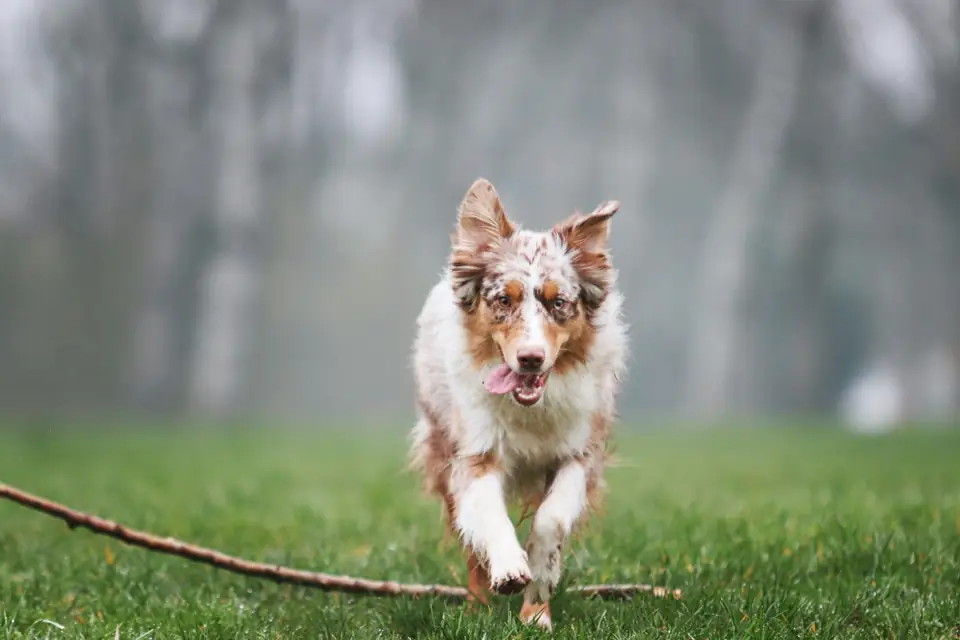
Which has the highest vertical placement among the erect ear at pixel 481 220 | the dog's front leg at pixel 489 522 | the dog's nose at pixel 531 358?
the erect ear at pixel 481 220

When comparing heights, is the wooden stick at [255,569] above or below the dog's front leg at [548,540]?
below

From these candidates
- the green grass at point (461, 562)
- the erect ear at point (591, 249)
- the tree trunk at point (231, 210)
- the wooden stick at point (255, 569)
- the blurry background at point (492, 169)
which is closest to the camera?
the green grass at point (461, 562)

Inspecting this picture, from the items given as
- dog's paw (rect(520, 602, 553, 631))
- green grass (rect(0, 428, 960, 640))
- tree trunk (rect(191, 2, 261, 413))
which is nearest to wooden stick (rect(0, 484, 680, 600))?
green grass (rect(0, 428, 960, 640))

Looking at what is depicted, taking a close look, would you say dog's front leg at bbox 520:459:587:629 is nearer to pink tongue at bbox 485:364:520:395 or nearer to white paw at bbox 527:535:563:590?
white paw at bbox 527:535:563:590

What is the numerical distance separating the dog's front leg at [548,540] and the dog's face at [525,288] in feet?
1.60

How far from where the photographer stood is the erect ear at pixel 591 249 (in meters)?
3.96

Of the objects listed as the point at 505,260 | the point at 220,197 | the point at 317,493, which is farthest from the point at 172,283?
the point at 505,260

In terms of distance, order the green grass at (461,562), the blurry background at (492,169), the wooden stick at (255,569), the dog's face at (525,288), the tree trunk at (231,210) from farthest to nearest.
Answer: the blurry background at (492,169) < the tree trunk at (231,210) < the wooden stick at (255,569) < the green grass at (461,562) < the dog's face at (525,288)

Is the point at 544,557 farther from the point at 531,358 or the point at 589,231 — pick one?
the point at 589,231

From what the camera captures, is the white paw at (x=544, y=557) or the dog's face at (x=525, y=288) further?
the white paw at (x=544, y=557)

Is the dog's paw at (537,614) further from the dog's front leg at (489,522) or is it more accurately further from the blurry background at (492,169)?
the blurry background at (492,169)

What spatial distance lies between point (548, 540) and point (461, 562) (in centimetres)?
140

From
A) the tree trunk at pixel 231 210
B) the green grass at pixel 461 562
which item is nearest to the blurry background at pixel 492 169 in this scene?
the tree trunk at pixel 231 210

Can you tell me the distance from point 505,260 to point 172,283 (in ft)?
81.7
